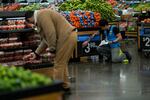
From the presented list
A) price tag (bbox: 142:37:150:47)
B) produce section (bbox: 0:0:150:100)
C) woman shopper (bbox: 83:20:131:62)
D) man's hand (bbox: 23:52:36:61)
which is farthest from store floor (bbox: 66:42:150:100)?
price tag (bbox: 142:37:150:47)

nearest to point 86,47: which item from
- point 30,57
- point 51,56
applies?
point 51,56

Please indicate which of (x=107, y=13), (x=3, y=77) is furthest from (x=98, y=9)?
(x=3, y=77)

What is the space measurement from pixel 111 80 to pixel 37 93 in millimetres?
6232

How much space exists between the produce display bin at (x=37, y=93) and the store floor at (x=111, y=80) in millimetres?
4182

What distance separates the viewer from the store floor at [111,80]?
8.07 meters

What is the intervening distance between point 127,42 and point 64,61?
10.5 m

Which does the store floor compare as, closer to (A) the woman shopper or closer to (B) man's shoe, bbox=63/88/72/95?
(B) man's shoe, bbox=63/88/72/95

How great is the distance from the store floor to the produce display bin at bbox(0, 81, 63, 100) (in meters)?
4.18

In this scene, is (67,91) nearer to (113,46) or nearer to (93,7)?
(113,46)

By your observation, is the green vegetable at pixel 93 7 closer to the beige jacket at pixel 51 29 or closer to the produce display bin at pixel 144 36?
the produce display bin at pixel 144 36

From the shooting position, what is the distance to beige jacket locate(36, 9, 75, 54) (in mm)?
7395

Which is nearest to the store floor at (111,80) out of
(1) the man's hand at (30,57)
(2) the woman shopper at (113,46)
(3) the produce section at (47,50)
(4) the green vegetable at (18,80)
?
(3) the produce section at (47,50)

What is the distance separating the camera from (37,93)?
3.54 metres

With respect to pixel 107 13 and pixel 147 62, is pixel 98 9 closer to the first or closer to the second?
pixel 107 13
